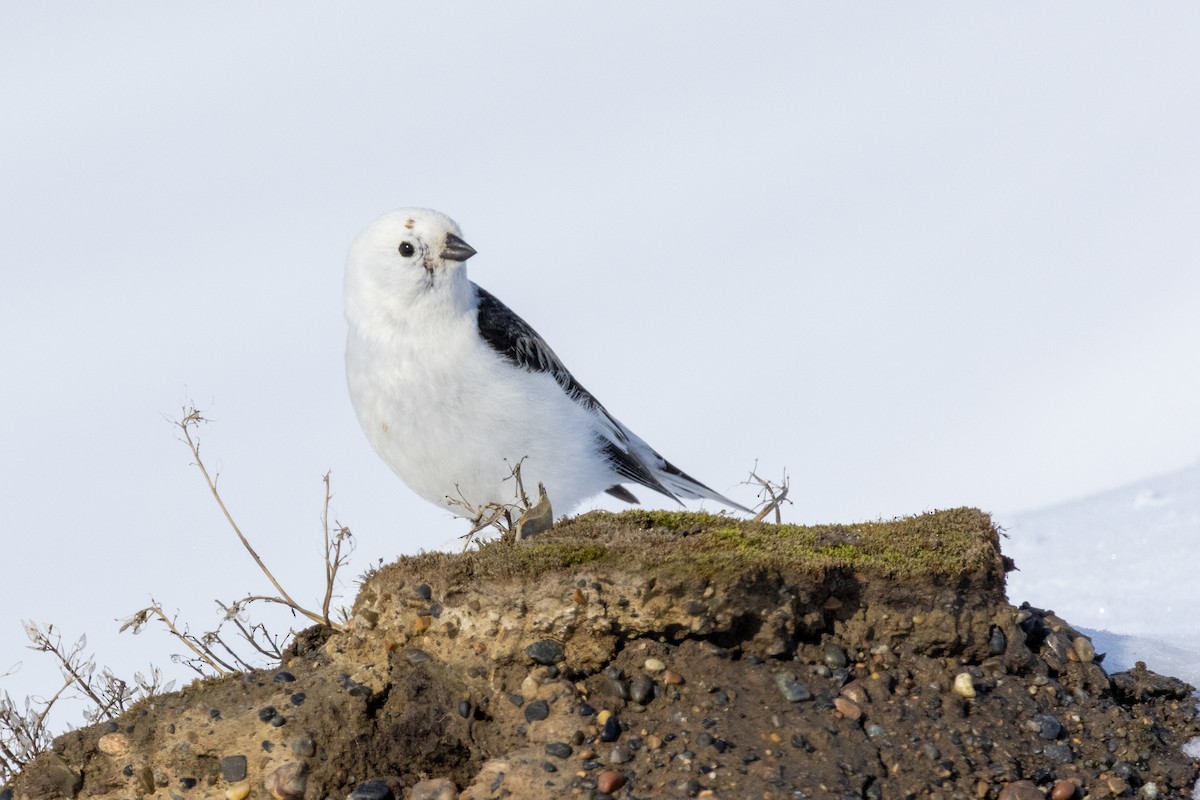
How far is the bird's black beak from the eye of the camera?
7.06 meters

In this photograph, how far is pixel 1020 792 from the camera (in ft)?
16.7

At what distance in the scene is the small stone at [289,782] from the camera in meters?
5.27

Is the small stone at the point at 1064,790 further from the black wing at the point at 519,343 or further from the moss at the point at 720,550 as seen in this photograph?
the black wing at the point at 519,343

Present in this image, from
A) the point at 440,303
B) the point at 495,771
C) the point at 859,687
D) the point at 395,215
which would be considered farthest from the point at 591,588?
the point at 395,215

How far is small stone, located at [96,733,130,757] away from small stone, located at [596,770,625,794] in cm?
227

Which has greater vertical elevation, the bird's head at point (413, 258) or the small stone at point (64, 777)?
the bird's head at point (413, 258)

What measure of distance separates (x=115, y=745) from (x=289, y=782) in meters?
1.05

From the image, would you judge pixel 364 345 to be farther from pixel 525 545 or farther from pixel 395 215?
pixel 525 545

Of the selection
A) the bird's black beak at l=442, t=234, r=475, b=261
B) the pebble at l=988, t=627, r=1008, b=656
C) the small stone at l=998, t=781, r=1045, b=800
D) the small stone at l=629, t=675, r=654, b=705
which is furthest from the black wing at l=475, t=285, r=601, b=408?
the small stone at l=998, t=781, r=1045, b=800

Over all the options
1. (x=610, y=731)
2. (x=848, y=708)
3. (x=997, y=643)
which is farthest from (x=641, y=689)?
(x=997, y=643)

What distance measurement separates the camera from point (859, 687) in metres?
5.45

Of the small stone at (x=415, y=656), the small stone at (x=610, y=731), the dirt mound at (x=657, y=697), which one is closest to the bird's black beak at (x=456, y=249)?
the dirt mound at (x=657, y=697)

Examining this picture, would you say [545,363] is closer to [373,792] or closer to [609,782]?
[373,792]

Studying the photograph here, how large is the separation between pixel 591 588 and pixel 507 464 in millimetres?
2008
